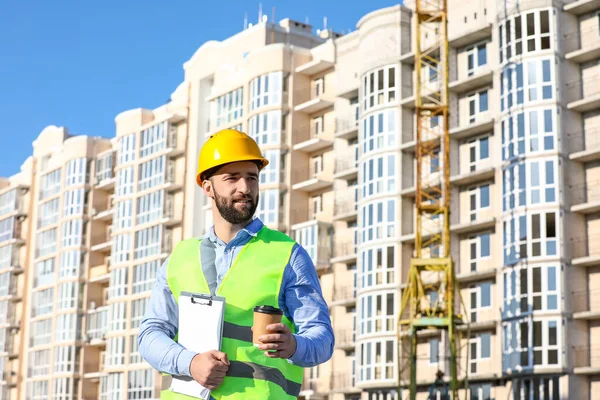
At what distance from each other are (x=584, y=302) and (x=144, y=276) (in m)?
Result: 37.0

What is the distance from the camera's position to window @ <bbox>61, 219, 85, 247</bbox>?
277ft

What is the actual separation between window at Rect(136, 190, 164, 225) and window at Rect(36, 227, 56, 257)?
14.6 metres

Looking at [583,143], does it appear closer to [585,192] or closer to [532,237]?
[585,192]

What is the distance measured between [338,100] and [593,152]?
20059mm

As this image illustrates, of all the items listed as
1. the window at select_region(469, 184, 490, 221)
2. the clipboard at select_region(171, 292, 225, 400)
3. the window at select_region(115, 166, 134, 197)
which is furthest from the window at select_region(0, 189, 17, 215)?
the clipboard at select_region(171, 292, 225, 400)

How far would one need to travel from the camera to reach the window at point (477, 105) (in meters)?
52.0

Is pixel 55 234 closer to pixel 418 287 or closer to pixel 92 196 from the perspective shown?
pixel 92 196

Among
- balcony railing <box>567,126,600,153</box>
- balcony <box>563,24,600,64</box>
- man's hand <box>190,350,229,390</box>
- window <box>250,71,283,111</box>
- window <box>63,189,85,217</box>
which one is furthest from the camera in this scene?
window <box>63,189,85,217</box>

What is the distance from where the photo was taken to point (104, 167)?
8456cm

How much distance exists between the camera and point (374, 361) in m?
54.2

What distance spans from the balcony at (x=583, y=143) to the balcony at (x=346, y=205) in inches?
615

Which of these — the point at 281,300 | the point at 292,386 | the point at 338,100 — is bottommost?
the point at 292,386

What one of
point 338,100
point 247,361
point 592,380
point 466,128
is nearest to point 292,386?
point 247,361

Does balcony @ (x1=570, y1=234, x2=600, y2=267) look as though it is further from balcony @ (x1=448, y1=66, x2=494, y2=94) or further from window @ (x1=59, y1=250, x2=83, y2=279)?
window @ (x1=59, y1=250, x2=83, y2=279)
